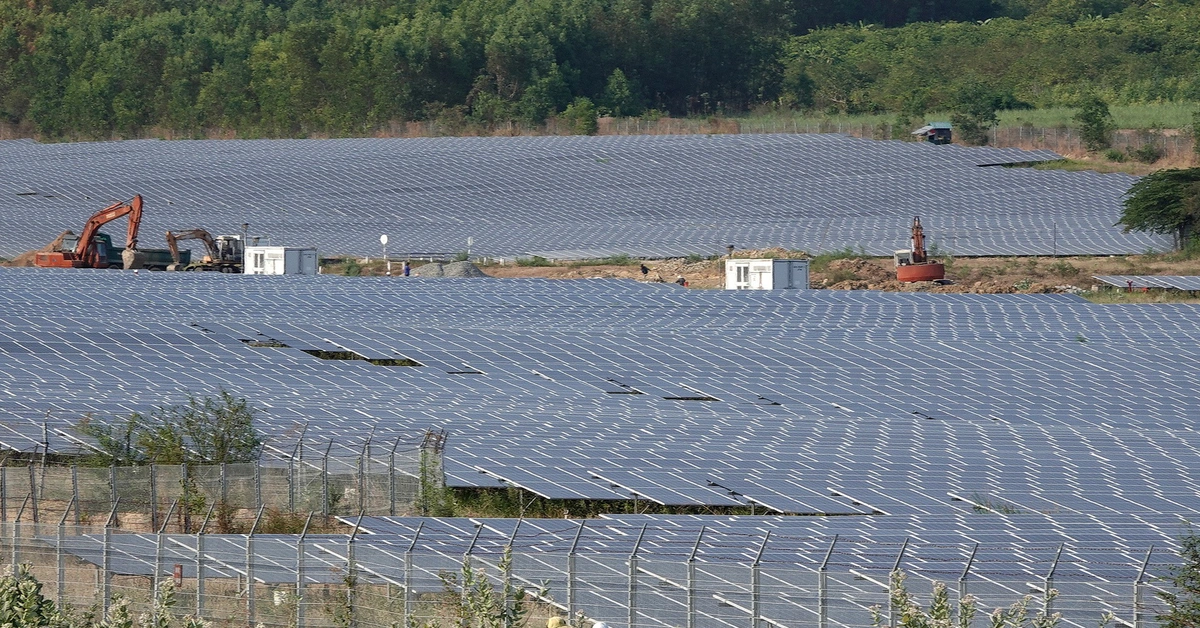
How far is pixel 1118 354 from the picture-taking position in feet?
112

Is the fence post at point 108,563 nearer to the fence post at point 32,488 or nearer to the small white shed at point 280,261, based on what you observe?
the fence post at point 32,488

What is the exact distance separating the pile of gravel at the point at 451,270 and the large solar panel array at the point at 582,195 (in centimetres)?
606

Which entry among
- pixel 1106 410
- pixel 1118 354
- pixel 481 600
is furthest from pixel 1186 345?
pixel 481 600

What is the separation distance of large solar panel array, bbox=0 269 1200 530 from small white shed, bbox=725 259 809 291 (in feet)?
21.0

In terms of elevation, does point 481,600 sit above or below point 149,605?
above

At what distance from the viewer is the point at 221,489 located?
78.0 ft

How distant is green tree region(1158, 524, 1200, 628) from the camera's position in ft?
49.9

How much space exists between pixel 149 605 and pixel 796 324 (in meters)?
21.4

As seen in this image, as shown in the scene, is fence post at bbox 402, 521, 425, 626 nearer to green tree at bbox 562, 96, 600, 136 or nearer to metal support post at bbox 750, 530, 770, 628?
metal support post at bbox 750, 530, 770, 628

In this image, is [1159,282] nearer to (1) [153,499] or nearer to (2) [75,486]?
(1) [153,499]

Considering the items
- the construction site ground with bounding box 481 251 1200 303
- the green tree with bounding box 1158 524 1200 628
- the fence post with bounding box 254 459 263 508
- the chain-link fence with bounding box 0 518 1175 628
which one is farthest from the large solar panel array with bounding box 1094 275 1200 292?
the green tree with bounding box 1158 524 1200 628

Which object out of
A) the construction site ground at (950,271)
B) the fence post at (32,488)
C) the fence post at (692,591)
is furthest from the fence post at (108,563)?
the construction site ground at (950,271)

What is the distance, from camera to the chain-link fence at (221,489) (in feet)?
77.3

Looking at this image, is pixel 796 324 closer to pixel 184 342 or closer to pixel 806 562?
pixel 184 342
